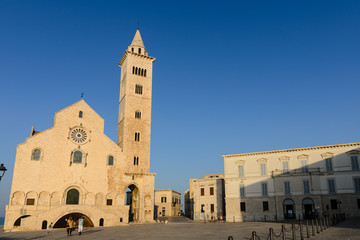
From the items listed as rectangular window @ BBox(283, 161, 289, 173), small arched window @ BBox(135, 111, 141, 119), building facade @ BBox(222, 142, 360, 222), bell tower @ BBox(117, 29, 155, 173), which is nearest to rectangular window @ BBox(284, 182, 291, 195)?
building facade @ BBox(222, 142, 360, 222)

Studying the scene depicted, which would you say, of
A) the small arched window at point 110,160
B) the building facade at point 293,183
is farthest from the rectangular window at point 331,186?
the small arched window at point 110,160

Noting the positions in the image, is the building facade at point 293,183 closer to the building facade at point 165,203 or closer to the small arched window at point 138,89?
the small arched window at point 138,89

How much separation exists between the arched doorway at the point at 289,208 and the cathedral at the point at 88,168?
769 inches

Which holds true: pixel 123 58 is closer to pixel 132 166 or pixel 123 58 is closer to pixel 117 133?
pixel 117 133

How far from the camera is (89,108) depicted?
147ft

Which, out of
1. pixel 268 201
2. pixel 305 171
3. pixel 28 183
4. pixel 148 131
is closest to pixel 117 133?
pixel 148 131

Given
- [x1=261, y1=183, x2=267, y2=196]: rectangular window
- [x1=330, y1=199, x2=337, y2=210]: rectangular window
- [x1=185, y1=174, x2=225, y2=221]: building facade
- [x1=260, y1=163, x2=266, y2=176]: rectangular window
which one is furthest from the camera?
[x1=185, y1=174, x2=225, y2=221]: building facade

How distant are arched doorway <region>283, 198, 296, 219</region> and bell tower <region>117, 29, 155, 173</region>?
21.1m

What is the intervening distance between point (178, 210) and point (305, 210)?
154ft

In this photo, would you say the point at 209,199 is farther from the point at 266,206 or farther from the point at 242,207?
the point at 266,206

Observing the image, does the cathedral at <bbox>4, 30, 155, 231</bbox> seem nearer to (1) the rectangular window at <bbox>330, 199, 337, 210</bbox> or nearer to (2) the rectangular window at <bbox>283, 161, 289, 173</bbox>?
(2) the rectangular window at <bbox>283, 161, 289, 173</bbox>

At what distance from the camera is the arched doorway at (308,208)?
41019 mm

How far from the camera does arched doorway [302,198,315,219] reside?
41.0m

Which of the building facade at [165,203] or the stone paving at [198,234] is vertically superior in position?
the building facade at [165,203]
